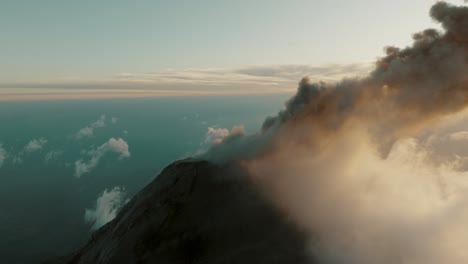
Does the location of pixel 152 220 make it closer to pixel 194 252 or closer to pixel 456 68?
pixel 194 252

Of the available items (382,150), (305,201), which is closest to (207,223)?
(305,201)

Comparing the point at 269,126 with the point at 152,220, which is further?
the point at 269,126

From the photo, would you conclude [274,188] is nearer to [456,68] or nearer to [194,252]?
[194,252]

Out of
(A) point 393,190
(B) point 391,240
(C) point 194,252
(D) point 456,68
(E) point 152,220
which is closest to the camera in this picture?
(D) point 456,68

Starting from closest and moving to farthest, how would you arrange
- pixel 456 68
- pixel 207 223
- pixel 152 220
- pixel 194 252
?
pixel 456 68 < pixel 194 252 < pixel 207 223 < pixel 152 220

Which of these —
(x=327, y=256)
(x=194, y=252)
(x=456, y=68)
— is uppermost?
(x=456, y=68)

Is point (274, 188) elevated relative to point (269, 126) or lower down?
lower down

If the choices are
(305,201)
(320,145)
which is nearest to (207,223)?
(305,201)
